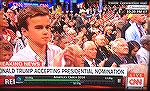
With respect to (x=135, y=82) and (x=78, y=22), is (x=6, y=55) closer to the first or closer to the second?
(x=78, y=22)

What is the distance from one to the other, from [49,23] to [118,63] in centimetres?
48

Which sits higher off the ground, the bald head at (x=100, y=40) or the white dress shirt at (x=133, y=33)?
the white dress shirt at (x=133, y=33)

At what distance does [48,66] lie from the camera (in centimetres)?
204

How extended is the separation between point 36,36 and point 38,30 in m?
0.04

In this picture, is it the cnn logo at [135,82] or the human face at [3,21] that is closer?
the human face at [3,21]

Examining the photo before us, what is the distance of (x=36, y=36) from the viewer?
2.01 metres

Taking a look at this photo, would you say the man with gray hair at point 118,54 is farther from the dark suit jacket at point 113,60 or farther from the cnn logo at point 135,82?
the cnn logo at point 135,82

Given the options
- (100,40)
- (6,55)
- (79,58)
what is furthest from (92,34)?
(6,55)

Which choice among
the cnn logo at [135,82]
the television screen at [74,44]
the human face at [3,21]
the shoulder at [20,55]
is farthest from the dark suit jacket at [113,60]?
the human face at [3,21]

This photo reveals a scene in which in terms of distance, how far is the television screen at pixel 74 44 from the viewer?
6.50 ft

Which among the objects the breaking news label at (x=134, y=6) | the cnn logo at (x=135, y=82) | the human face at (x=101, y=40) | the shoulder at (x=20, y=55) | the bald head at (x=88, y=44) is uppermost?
the breaking news label at (x=134, y=6)

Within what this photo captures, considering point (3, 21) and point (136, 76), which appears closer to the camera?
point (3, 21)

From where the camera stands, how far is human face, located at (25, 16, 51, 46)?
200cm

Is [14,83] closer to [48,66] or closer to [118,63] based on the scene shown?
[48,66]
